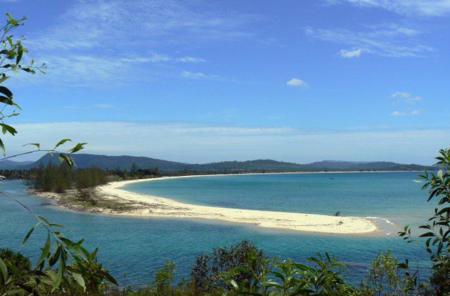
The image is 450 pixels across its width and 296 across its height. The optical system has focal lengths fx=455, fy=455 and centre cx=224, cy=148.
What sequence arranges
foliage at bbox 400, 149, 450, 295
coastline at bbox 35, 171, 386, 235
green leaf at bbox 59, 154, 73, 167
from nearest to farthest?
1. green leaf at bbox 59, 154, 73, 167
2. foliage at bbox 400, 149, 450, 295
3. coastline at bbox 35, 171, 386, 235

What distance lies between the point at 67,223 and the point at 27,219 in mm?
4631

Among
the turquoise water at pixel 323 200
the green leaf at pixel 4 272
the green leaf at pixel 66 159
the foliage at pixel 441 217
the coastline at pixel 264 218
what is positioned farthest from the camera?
the turquoise water at pixel 323 200

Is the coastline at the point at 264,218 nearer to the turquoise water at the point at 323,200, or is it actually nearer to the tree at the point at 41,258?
the turquoise water at the point at 323,200

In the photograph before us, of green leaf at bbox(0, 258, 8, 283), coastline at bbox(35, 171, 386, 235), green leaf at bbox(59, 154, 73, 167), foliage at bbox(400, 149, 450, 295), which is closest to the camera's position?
green leaf at bbox(0, 258, 8, 283)

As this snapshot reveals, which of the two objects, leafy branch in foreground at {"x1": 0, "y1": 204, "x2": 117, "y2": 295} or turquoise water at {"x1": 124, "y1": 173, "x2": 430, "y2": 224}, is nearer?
leafy branch in foreground at {"x1": 0, "y1": 204, "x2": 117, "y2": 295}

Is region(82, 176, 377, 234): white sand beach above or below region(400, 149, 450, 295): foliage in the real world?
below

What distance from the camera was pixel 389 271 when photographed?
691 centimetres

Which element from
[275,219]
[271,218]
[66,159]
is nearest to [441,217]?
[66,159]

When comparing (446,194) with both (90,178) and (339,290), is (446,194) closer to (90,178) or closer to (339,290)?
(339,290)

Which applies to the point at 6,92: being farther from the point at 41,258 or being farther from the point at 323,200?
the point at 323,200

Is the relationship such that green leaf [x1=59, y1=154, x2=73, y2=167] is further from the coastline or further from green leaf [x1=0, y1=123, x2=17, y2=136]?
the coastline

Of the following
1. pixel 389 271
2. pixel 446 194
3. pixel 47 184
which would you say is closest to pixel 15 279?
pixel 446 194

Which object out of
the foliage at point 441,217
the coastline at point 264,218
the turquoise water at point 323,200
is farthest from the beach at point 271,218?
the foliage at point 441,217

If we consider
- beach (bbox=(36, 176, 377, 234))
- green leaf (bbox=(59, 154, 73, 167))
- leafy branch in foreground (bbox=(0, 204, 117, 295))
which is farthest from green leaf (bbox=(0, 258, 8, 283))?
beach (bbox=(36, 176, 377, 234))
